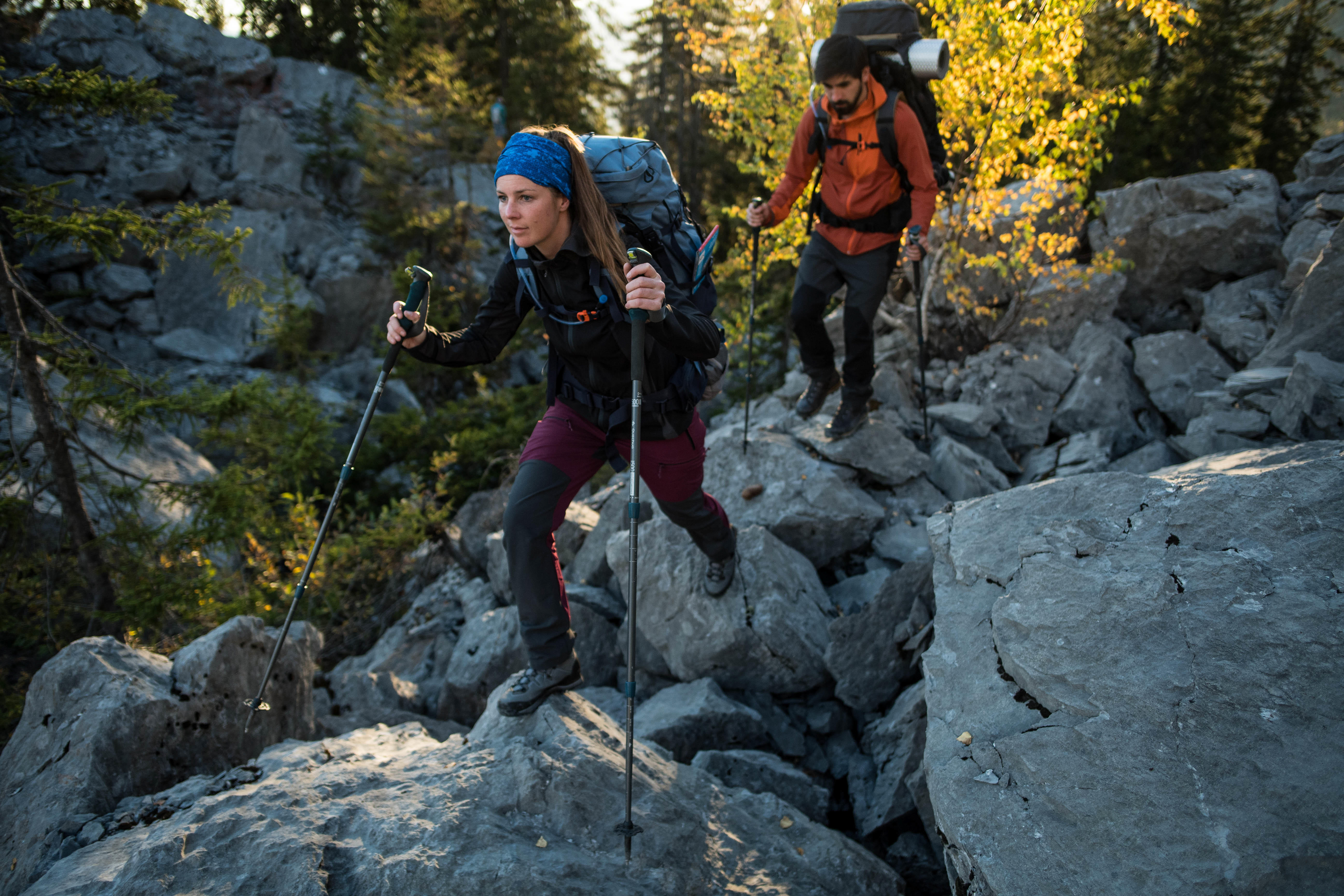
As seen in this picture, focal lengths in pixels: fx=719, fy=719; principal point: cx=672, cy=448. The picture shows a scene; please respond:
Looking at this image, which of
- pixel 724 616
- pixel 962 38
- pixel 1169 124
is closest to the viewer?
pixel 724 616

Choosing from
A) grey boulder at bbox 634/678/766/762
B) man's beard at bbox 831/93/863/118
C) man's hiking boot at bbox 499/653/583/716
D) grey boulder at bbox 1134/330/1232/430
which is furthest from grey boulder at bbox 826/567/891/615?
grey boulder at bbox 1134/330/1232/430

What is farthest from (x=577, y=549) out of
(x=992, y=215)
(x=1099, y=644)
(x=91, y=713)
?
(x=992, y=215)

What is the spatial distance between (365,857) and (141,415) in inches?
232

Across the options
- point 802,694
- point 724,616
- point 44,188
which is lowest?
point 802,694

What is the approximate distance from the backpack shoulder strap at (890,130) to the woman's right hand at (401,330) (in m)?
3.93

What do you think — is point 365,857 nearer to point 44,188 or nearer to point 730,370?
point 44,188

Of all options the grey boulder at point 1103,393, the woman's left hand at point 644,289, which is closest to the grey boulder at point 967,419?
the grey boulder at point 1103,393

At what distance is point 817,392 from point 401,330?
4473 mm

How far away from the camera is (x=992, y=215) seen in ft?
31.0

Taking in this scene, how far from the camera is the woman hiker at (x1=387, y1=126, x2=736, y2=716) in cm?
354

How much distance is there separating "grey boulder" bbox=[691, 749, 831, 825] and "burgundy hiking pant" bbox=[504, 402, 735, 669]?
3.89 ft

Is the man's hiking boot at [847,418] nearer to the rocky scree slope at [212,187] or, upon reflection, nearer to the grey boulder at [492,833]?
the grey boulder at [492,833]

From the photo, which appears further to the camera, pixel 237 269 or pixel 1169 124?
pixel 1169 124

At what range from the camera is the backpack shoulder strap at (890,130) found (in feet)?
18.5
